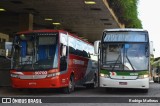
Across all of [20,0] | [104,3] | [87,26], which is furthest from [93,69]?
[87,26]

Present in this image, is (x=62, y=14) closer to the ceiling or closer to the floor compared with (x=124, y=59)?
closer to the ceiling

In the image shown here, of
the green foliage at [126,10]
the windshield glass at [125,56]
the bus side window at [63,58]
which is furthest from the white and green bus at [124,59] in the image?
the green foliage at [126,10]

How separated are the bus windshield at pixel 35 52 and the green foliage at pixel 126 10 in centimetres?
1202

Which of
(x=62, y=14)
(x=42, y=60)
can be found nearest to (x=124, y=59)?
(x=42, y=60)

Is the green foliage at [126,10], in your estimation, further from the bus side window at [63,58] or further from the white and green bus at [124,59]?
the bus side window at [63,58]

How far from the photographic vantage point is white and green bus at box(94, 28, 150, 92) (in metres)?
21.5

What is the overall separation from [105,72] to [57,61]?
8.34 feet

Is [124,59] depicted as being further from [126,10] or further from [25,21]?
[126,10]

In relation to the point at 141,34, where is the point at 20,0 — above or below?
above

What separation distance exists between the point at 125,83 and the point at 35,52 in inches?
177

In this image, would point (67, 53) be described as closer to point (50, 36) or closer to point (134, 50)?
point (50, 36)

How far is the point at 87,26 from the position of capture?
140 feet

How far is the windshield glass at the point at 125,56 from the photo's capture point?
21766 millimetres

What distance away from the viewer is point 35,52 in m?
21.2
